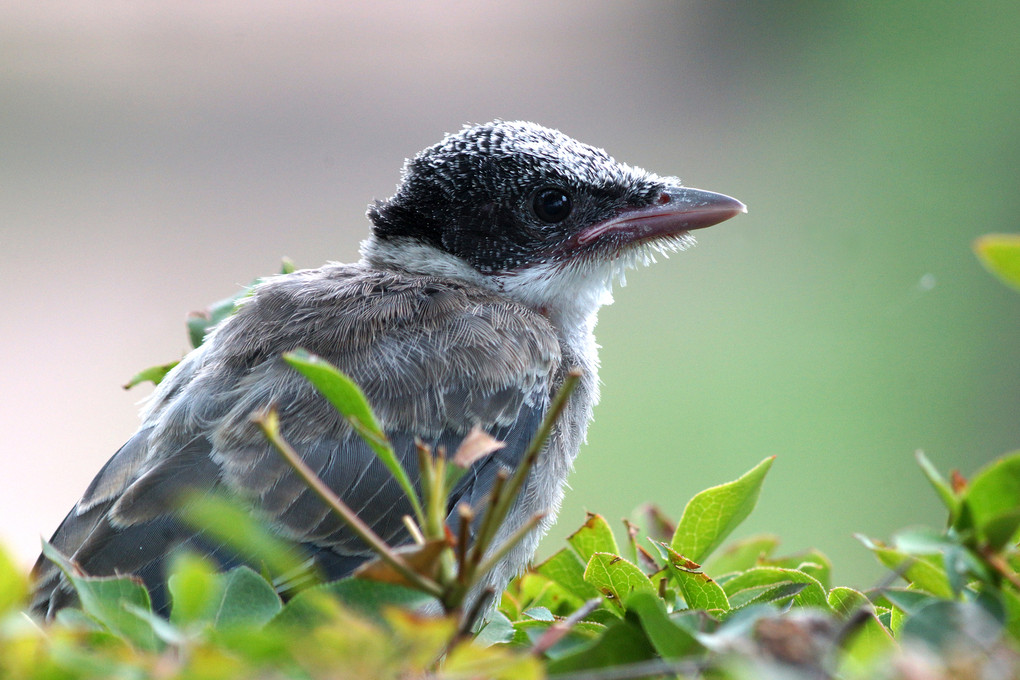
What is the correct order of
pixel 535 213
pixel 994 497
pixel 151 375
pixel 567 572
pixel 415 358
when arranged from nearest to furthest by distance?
pixel 994 497 < pixel 567 572 < pixel 151 375 < pixel 415 358 < pixel 535 213

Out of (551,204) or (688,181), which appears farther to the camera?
(688,181)

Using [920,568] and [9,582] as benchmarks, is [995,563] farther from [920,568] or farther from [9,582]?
[9,582]

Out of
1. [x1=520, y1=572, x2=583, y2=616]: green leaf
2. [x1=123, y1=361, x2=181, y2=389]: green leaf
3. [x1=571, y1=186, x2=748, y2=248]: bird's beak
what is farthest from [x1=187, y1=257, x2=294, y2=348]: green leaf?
[x1=571, y1=186, x2=748, y2=248]: bird's beak

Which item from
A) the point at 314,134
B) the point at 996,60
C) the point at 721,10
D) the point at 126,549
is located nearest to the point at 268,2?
the point at 314,134

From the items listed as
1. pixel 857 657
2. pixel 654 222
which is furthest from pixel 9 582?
pixel 654 222

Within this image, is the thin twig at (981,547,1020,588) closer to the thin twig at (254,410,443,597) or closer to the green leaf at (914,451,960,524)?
the green leaf at (914,451,960,524)

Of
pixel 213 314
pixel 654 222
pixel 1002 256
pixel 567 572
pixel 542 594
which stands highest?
pixel 1002 256
